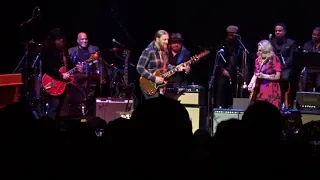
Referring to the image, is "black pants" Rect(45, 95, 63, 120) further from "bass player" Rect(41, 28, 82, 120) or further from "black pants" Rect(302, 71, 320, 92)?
"black pants" Rect(302, 71, 320, 92)

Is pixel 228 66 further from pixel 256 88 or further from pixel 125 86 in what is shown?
pixel 256 88

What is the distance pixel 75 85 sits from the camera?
14.6 meters

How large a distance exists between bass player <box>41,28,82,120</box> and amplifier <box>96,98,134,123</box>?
95cm

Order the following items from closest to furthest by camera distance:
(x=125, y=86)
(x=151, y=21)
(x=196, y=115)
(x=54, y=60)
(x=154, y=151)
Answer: (x=154, y=151)
(x=196, y=115)
(x=54, y=60)
(x=125, y=86)
(x=151, y=21)

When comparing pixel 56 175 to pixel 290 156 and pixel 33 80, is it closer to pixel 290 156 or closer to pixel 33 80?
pixel 290 156

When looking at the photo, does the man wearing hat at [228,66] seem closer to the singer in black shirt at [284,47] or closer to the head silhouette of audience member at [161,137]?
the singer in black shirt at [284,47]

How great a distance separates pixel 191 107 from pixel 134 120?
8622 millimetres

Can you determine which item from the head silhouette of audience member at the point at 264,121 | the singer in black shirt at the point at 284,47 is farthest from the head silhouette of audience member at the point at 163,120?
the singer in black shirt at the point at 284,47

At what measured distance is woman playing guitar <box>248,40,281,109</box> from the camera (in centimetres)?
1170

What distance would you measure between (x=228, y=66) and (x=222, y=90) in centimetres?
Answer: 66

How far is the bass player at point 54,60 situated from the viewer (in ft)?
45.2

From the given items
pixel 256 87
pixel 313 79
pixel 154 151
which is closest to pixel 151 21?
pixel 313 79

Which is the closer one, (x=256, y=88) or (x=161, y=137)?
(x=161, y=137)

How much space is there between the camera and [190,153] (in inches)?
145
